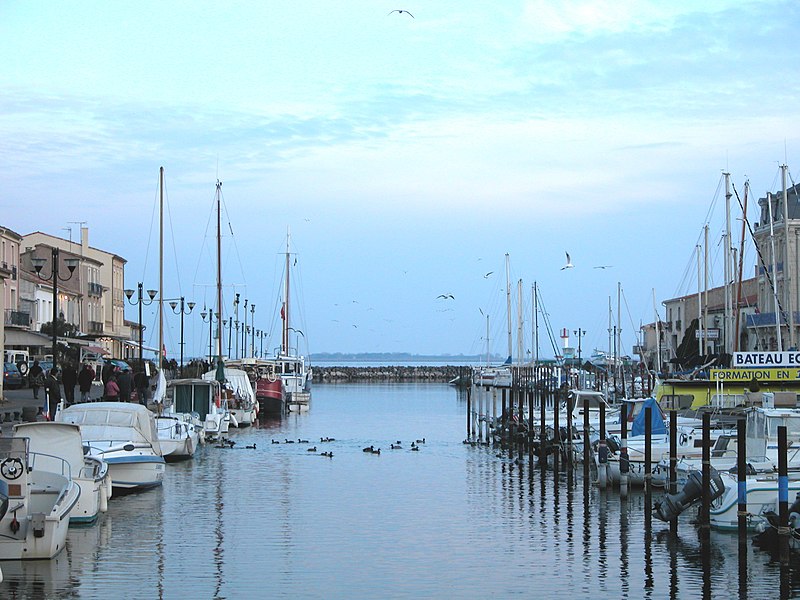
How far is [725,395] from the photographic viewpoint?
42.7m

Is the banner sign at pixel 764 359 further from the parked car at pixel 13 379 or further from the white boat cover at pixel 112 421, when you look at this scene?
the parked car at pixel 13 379

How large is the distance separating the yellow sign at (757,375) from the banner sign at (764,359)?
24 centimetres

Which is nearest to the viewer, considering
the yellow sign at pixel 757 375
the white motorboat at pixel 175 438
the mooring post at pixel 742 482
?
the mooring post at pixel 742 482

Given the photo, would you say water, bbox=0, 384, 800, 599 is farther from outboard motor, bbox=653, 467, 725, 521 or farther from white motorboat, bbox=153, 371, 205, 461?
white motorboat, bbox=153, 371, 205, 461

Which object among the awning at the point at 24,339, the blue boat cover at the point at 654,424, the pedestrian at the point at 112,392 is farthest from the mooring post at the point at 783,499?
the awning at the point at 24,339

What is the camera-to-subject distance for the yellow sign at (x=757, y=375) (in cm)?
4331

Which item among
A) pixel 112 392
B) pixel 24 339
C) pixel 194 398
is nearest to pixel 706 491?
pixel 112 392

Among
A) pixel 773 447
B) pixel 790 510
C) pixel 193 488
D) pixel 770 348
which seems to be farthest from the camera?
pixel 770 348

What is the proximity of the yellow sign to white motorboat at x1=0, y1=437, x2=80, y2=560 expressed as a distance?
90.7ft

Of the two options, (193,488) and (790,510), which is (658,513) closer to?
(790,510)

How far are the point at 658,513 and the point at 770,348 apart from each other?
182ft

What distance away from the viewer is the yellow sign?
43.3 m

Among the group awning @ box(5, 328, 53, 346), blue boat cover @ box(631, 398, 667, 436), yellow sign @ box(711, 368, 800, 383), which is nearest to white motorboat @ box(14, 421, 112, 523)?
blue boat cover @ box(631, 398, 667, 436)

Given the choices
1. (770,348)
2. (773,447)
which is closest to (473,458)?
(773,447)
